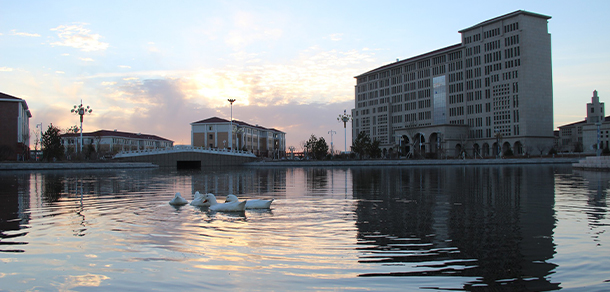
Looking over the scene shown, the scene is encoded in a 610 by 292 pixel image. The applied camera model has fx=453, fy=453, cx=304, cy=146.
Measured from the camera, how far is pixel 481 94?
97688 mm

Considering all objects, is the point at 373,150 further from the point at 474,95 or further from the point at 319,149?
the point at 474,95

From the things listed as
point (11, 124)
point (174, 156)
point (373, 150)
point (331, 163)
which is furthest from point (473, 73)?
point (11, 124)

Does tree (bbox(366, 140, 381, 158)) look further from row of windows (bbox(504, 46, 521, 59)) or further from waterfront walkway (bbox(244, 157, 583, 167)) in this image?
row of windows (bbox(504, 46, 521, 59))

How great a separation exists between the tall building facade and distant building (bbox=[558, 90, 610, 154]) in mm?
7434

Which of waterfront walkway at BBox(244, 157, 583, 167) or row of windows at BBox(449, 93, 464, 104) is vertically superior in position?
row of windows at BBox(449, 93, 464, 104)

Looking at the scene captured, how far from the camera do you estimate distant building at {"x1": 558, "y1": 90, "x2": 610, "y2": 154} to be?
90500mm

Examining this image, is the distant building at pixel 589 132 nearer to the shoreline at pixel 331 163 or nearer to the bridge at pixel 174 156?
the shoreline at pixel 331 163

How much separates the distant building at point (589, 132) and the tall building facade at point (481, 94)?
7.43 m

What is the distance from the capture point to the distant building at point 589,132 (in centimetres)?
9050

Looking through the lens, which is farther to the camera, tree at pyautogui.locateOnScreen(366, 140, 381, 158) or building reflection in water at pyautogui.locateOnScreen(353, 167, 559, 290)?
tree at pyautogui.locateOnScreen(366, 140, 381, 158)

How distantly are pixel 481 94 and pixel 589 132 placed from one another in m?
22.0

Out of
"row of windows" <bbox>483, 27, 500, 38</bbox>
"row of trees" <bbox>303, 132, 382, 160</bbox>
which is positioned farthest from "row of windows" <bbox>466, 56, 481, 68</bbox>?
"row of trees" <bbox>303, 132, 382, 160</bbox>

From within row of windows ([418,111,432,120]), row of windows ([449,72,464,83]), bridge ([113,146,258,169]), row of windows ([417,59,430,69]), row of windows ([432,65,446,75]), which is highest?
row of windows ([417,59,430,69])

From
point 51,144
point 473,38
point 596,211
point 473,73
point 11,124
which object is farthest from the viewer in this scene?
point 473,73
